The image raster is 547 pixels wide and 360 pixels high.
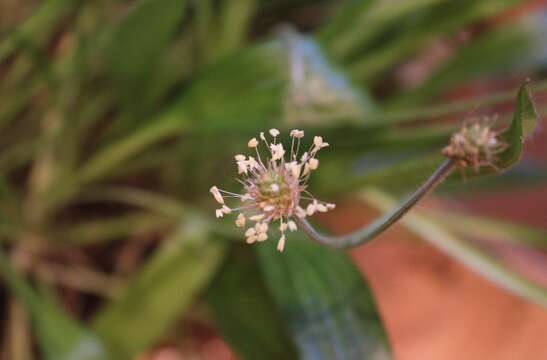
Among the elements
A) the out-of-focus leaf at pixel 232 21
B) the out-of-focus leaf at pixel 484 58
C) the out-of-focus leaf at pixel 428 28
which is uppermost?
the out-of-focus leaf at pixel 232 21

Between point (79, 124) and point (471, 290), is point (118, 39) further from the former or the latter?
point (471, 290)

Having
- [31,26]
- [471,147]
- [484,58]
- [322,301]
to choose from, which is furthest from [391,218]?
[484,58]

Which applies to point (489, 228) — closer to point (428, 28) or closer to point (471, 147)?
point (428, 28)

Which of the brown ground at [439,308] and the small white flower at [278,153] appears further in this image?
the brown ground at [439,308]

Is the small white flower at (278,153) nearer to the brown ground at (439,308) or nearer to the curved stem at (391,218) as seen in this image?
the curved stem at (391,218)

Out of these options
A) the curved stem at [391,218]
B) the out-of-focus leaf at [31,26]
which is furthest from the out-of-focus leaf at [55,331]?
the curved stem at [391,218]

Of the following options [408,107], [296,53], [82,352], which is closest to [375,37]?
[408,107]

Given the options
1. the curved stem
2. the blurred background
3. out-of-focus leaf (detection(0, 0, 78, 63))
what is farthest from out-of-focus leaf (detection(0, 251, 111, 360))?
the curved stem
